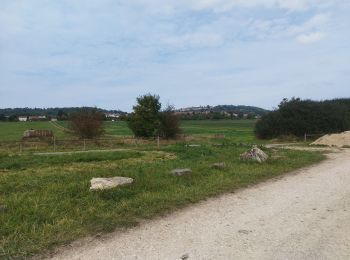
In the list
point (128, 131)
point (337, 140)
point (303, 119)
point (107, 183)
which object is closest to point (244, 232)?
point (107, 183)

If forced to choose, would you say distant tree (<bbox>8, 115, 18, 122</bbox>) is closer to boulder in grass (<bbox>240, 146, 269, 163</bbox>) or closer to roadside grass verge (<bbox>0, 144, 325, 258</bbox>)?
roadside grass verge (<bbox>0, 144, 325, 258</bbox>)

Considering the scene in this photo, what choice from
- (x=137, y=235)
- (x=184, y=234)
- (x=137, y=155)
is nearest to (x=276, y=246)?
(x=184, y=234)

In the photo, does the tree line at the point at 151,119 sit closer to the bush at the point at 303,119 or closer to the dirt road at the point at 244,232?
the bush at the point at 303,119

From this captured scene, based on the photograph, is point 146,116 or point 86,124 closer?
point 86,124

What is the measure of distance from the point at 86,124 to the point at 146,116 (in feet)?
20.8

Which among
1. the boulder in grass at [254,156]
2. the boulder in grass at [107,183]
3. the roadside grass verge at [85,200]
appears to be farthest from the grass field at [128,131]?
the boulder in grass at [107,183]

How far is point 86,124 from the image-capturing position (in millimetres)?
37656

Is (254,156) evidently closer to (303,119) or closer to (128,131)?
(303,119)

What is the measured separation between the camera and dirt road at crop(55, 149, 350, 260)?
5.28 meters

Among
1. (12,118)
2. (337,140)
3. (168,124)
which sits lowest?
(337,140)

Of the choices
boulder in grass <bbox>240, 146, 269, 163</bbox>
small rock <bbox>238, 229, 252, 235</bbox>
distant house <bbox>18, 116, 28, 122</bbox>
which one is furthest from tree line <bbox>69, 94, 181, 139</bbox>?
distant house <bbox>18, 116, 28, 122</bbox>

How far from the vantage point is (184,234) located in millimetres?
6141

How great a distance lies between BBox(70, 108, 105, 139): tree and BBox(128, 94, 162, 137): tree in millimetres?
4046

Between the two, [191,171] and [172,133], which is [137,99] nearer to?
[172,133]
